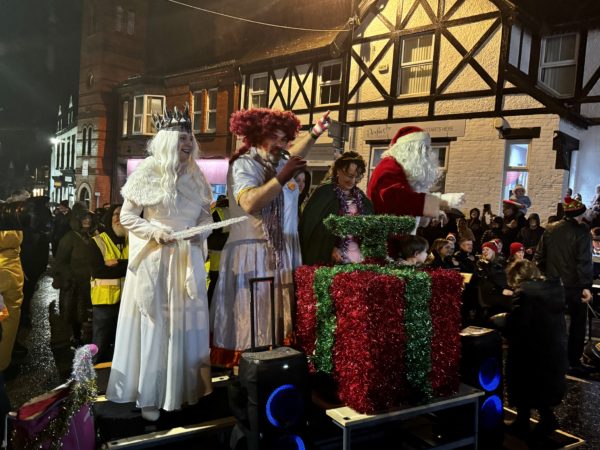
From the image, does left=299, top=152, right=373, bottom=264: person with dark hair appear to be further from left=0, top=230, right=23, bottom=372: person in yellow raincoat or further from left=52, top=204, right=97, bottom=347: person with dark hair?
left=52, top=204, right=97, bottom=347: person with dark hair

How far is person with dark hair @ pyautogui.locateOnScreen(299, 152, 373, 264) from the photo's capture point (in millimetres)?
3449

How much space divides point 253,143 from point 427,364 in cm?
185

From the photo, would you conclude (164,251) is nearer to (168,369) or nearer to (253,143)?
(168,369)

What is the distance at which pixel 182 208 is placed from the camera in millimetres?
2996

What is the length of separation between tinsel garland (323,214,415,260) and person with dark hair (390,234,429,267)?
189mm

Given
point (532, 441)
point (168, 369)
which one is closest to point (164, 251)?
point (168, 369)

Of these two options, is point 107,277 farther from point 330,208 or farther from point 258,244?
point 330,208

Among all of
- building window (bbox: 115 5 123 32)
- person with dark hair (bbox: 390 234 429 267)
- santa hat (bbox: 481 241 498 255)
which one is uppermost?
building window (bbox: 115 5 123 32)

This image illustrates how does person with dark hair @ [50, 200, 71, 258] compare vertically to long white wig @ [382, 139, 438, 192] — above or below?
below

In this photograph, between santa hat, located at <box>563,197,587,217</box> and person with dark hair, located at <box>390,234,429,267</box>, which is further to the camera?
santa hat, located at <box>563,197,587,217</box>

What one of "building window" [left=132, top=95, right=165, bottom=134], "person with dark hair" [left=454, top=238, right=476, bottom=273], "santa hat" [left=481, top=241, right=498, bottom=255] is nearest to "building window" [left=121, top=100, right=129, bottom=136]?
"building window" [left=132, top=95, right=165, bottom=134]

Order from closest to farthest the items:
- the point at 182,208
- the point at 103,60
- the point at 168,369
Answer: the point at 168,369
the point at 182,208
the point at 103,60

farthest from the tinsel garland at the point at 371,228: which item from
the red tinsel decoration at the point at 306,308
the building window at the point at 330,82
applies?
the building window at the point at 330,82

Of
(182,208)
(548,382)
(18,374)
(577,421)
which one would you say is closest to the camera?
(182,208)
